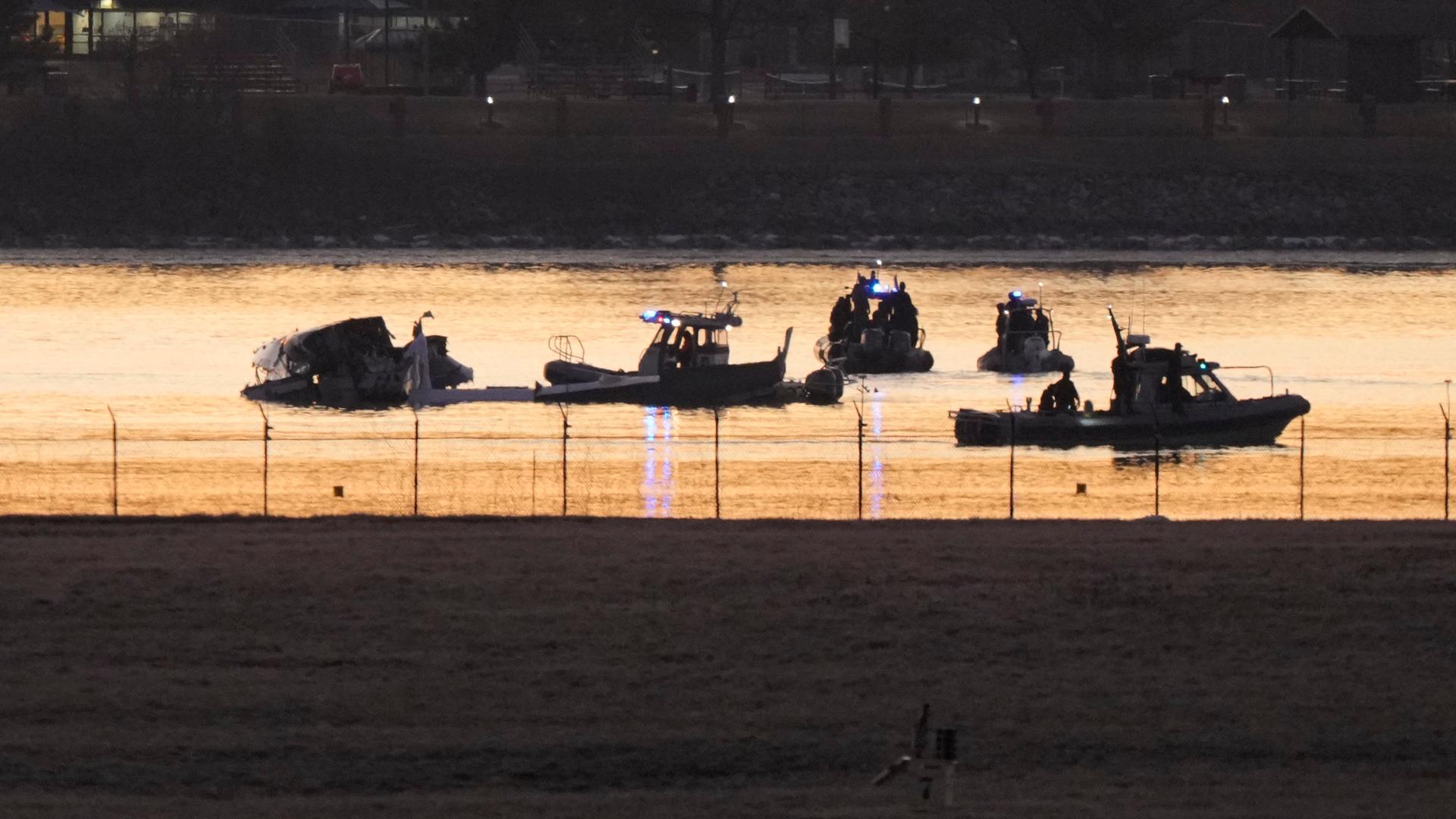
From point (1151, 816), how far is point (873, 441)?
72.9ft

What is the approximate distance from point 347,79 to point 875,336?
51.8 m

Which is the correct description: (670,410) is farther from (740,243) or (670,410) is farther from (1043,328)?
(740,243)

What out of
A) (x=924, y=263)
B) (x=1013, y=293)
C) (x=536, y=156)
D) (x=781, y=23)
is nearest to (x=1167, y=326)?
(x=1013, y=293)

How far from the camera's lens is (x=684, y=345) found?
151 ft

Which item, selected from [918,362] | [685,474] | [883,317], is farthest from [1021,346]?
[685,474]

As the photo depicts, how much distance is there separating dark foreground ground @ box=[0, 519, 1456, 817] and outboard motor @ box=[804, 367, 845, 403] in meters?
20.2

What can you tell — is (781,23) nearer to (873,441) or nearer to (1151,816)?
(873,441)

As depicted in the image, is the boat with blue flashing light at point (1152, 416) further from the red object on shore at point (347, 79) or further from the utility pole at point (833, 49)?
the red object on shore at point (347, 79)

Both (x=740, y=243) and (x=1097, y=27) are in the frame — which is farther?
(x=1097, y=27)

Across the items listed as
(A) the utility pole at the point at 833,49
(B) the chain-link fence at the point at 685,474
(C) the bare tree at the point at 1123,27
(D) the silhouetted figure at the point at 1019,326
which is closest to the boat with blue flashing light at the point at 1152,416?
(B) the chain-link fence at the point at 685,474

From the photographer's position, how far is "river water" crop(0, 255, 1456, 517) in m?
30.4

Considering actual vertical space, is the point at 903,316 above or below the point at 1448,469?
Answer: above

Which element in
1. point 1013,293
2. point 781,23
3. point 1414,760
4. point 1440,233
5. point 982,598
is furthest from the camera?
point 781,23

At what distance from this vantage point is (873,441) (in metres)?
37.0
